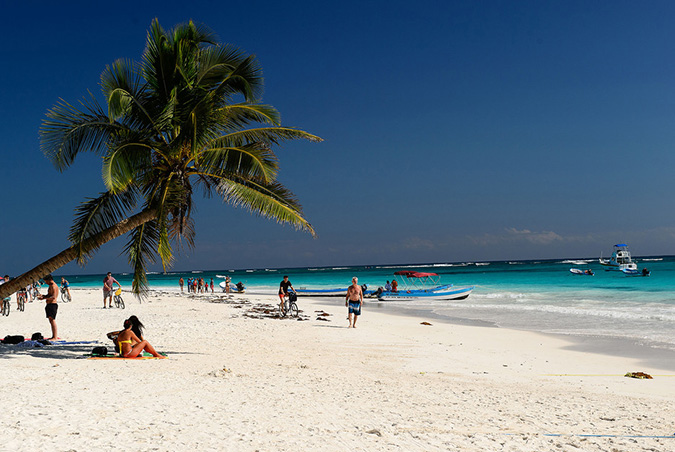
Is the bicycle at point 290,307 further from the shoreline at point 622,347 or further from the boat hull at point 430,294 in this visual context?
the boat hull at point 430,294

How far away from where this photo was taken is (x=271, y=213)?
9.59m

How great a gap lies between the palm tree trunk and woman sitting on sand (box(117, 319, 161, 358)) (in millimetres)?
1697

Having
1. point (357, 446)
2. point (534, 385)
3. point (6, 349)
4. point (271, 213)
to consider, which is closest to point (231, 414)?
point (357, 446)

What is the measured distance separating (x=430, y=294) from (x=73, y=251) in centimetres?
2641

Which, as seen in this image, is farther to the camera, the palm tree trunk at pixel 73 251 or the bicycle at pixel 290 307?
the bicycle at pixel 290 307

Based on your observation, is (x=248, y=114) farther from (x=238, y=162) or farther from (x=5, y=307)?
(x=5, y=307)

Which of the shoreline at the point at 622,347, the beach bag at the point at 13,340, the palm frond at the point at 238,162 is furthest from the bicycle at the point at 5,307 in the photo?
the shoreline at the point at 622,347

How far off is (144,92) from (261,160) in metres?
2.82

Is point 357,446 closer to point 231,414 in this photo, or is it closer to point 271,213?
point 231,414

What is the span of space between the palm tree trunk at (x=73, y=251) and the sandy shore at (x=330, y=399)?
1.46 meters

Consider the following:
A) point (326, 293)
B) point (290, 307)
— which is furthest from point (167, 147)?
point (326, 293)

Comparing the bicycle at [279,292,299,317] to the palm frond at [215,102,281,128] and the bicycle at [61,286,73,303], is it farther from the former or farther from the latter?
the bicycle at [61,286,73,303]

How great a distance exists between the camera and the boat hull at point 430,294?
32219mm

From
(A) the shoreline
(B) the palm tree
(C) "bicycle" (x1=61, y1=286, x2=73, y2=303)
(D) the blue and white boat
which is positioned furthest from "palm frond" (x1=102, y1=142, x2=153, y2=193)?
(C) "bicycle" (x1=61, y1=286, x2=73, y2=303)
